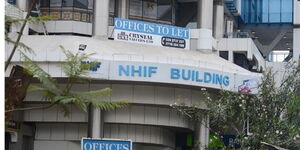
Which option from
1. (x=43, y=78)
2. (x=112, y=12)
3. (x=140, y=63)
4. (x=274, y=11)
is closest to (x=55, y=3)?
(x=112, y=12)

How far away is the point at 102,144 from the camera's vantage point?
22.1 metres

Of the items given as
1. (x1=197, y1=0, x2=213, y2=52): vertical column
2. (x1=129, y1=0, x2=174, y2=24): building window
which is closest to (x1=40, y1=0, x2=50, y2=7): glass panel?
(x1=129, y1=0, x2=174, y2=24): building window

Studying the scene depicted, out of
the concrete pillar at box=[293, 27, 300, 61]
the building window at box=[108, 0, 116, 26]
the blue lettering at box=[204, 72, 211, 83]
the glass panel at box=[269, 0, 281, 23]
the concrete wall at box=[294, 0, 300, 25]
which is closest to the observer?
the blue lettering at box=[204, 72, 211, 83]

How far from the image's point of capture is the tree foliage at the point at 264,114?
3006 cm

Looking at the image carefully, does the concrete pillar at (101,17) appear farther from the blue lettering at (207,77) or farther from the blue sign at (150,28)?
the blue lettering at (207,77)

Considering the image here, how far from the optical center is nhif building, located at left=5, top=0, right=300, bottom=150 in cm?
4259

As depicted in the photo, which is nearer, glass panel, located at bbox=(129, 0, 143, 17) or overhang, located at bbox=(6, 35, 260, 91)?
overhang, located at bbox=(6, 35, 260, 91)

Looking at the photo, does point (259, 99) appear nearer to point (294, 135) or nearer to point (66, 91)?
point (294, 135)

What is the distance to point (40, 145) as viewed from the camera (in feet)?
152

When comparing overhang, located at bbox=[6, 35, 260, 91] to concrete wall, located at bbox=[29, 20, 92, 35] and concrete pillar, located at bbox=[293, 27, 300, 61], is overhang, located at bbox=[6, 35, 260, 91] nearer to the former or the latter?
concrete wall, located at bbox=[29, 20, 92, 35]

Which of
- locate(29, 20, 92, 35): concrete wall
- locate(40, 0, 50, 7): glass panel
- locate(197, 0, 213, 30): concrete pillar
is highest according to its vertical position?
locate(40, 0, 50, 7): glass panel

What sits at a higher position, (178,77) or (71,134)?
(178,77)
